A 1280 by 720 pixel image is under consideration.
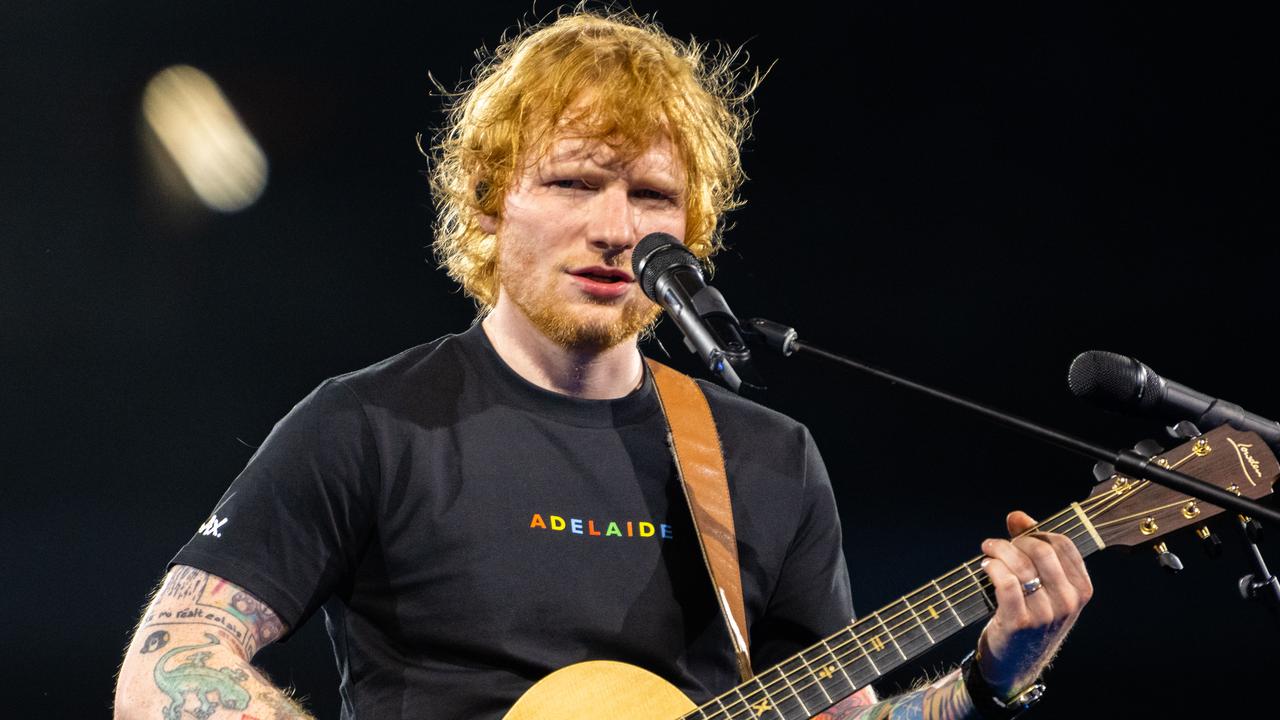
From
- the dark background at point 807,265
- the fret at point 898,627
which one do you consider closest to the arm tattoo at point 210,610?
the fret at point 898,627

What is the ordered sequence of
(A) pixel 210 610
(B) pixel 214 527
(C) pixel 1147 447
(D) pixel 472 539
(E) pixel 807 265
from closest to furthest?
(C) pixel 1147 447
(A) pixel 210 610
(B) pixel 214 527
(D) pixel 472 539
(E) pixel 807 265

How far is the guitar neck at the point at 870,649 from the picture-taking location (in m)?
2.48

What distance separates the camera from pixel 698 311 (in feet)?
6.19

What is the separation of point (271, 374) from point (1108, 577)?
3161mm

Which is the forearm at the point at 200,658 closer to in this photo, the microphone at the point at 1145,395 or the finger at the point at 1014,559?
the finger at the point at 1014,559

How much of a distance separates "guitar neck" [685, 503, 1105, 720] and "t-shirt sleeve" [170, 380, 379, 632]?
817 mm

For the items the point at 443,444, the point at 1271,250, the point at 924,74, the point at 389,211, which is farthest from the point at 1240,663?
the point at 389,211

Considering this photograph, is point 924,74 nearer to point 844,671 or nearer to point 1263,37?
point 1263,37

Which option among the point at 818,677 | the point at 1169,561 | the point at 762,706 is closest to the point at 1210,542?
the point at 1169,561

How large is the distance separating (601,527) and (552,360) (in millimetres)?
417

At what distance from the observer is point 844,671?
2.52 m

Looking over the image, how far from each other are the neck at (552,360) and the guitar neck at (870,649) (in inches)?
31.3

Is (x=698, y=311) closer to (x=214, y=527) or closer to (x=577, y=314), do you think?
(x=577, y=314)

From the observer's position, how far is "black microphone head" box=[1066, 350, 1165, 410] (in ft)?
5.93
